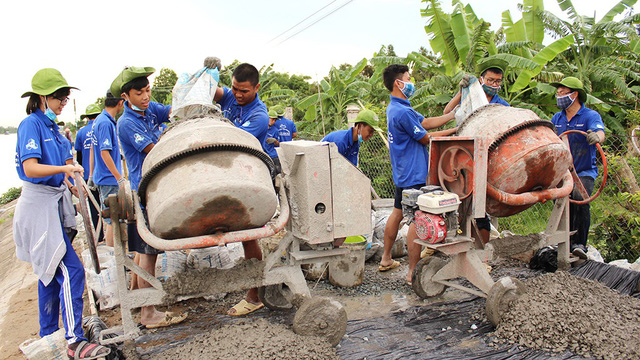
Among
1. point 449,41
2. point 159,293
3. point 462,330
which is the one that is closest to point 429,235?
point 462,330

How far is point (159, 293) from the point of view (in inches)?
111

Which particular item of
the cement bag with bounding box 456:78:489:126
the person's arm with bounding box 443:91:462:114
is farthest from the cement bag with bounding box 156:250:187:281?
the person's arm with bounding box 443:91:462:114

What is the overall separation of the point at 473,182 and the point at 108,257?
3594mm

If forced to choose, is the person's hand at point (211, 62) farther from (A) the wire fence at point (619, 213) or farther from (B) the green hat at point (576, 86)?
(A) the wire fence at point (619, 213)

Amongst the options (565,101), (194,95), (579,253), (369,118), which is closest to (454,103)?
(369,118)

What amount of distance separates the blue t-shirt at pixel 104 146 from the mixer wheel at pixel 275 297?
7.51 feet

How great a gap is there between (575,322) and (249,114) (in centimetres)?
288

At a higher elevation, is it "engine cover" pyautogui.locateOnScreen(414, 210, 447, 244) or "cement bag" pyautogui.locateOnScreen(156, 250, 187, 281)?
"engine cover" pyautogui.locateOnScreen(414, 210, 447, 244)

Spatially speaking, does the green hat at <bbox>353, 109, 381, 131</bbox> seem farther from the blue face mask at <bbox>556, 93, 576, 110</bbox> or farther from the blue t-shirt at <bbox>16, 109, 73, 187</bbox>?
the blue t-shirt at <bbox>16, 109, 73, 187</bbox>

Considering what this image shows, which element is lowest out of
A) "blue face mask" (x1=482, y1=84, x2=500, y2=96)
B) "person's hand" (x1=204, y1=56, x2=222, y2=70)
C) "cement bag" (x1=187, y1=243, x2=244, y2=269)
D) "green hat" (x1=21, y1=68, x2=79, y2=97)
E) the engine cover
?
"cement bag" (x1=187, y1=243, x2=244, y2=269)

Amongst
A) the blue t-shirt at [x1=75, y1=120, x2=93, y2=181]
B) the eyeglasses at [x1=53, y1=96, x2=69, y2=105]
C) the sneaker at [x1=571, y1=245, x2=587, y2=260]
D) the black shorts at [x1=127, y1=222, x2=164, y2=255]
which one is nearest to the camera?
the eyeglasses at [x1=53, y1=96, x2=69, y2=105]

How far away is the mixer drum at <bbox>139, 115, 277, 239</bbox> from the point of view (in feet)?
8.14

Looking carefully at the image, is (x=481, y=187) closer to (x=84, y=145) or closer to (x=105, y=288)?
(x=105, y=288)

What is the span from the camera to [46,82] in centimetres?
286
